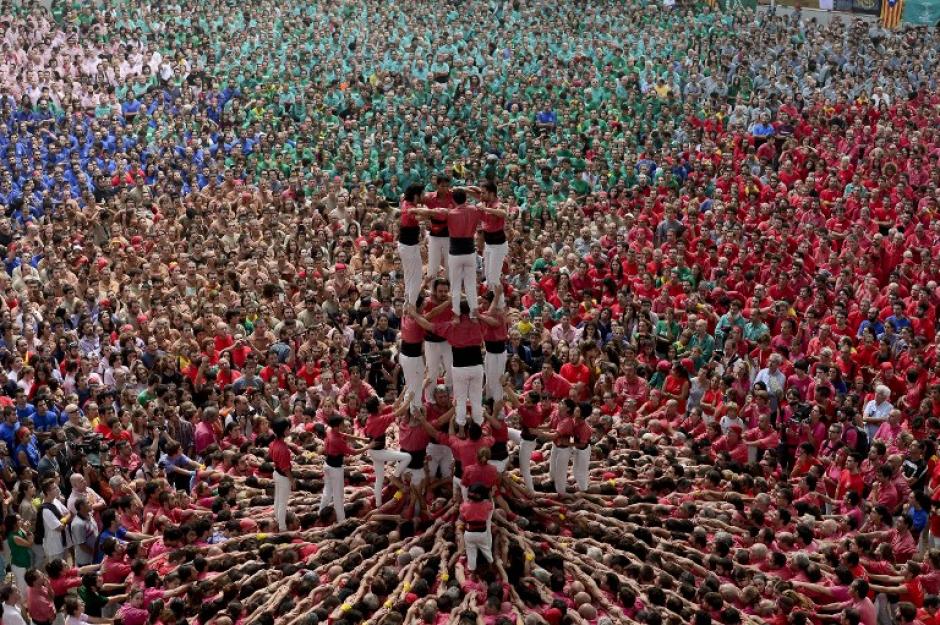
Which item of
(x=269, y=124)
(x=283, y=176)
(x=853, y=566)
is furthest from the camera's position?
(x=269, y=124)

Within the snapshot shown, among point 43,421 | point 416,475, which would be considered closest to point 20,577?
point 43,421

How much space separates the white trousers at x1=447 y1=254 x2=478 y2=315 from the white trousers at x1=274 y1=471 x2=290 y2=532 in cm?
291

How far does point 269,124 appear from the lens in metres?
31.2

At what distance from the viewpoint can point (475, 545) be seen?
15.2 metres

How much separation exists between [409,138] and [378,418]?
14312mm

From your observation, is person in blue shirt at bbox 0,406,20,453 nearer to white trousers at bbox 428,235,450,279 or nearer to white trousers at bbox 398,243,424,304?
white trousers at bbox 398,243,424,304

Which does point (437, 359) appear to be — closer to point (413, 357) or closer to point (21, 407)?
point (413, 357)

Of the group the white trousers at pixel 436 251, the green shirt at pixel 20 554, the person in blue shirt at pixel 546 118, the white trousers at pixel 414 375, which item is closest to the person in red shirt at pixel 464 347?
the white trousers at pixel 414 375

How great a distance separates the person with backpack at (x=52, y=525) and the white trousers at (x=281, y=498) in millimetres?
2497

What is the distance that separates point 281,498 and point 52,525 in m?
2.74

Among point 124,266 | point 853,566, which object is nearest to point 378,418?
point 853,566

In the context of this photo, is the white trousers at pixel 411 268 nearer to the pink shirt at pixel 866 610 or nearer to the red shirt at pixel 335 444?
the red shirt at pixel 335 444

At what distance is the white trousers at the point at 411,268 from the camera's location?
15828 millimetres

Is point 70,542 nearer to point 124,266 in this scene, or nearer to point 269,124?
point 124,266
